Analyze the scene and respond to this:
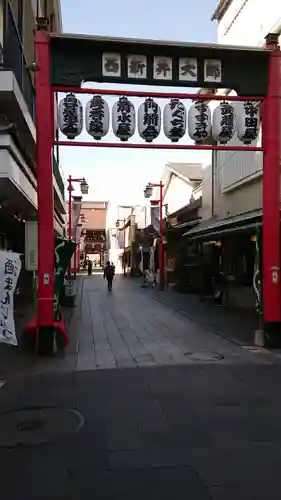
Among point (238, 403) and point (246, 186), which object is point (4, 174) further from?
point (246, 186)

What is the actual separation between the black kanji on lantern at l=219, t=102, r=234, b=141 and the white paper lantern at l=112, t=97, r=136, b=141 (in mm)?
1994

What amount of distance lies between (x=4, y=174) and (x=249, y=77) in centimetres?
554

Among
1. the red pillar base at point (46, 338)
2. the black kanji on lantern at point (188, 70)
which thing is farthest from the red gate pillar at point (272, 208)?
the red pillar base at point (46, 338)

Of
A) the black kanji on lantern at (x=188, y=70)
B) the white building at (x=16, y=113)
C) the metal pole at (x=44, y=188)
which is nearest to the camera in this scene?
the white building at (x=16, y=113)

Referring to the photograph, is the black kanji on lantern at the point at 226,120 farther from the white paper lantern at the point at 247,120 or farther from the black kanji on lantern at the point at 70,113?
the black kanji on lantern at the point at 70,113

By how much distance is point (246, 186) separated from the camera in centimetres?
1995

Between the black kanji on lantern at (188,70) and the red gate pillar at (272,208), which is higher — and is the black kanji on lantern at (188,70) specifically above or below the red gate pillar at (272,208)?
above

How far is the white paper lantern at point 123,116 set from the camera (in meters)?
11.3

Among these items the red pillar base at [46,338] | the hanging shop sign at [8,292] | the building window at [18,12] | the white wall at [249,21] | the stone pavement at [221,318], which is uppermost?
the white wall at [249,21]

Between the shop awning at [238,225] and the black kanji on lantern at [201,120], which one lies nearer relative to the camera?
the black kanji on lantern at [201,120]

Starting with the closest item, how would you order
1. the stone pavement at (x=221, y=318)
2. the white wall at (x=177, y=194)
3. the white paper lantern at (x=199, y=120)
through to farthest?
the white paper lantern at (x=199, y=120) < the stone pavement at (x=221, y=318) < the white wall at (x=177, y=194)

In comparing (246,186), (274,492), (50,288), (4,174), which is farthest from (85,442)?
(246,186)

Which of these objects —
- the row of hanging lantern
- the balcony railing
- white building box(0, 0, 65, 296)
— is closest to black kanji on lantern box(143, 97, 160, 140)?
the row of hanging lantern

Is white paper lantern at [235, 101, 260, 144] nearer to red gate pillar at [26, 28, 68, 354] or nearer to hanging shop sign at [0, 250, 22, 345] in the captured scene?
red gate pillar at [26, 28, 68, 354]
